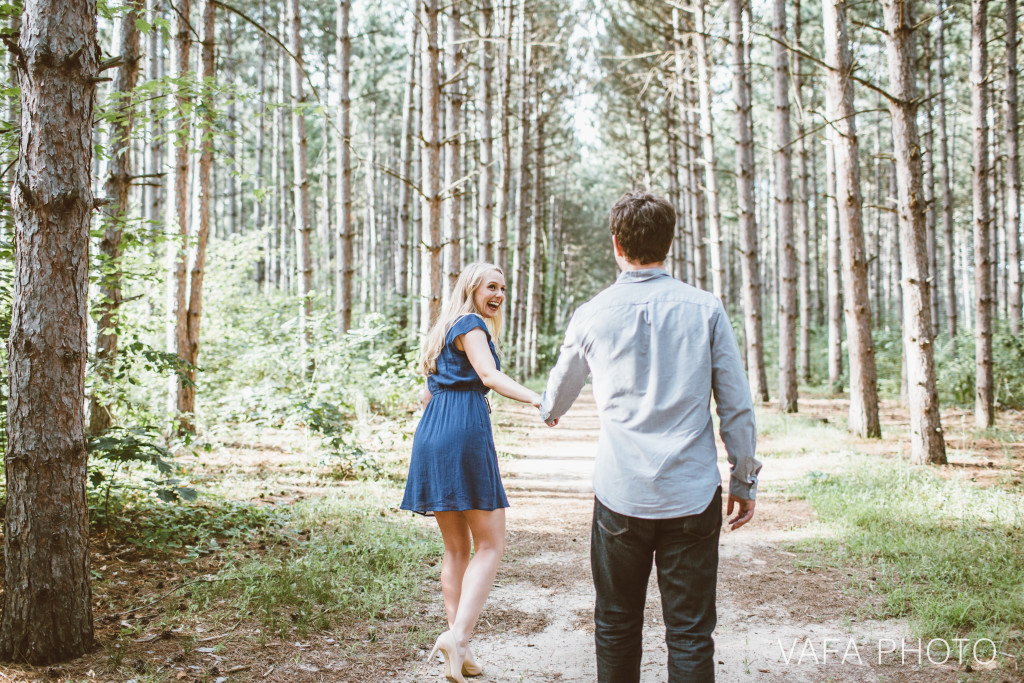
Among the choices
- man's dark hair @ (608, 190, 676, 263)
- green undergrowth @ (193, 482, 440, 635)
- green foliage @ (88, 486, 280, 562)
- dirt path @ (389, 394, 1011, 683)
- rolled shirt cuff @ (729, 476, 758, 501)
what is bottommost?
dirt path @ (389, 394, 1011, 683)

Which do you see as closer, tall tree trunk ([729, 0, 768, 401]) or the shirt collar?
the shirt collar

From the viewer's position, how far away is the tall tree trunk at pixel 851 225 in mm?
8773

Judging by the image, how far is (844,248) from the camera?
958 centimetres

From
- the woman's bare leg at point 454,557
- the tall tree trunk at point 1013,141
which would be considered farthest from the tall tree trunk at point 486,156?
the woman's bare leg at point 454,557

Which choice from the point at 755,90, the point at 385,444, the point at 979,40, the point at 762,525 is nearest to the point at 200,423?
the point at 385,444

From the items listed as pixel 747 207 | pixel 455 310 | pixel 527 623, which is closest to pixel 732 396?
pixel 455 310

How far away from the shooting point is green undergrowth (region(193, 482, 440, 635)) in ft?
13.4

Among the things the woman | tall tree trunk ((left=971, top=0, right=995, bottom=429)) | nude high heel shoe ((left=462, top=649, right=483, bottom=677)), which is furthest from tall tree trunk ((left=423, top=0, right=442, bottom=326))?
tall tree trunk ((left=971, top=0, right=995, bottom=429))

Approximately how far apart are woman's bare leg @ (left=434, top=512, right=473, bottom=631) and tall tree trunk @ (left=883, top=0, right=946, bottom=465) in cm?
608

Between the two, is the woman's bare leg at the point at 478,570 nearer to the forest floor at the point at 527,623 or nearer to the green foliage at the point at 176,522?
the forest floor at the point at 527,623

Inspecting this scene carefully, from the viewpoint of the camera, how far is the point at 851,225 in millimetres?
9133

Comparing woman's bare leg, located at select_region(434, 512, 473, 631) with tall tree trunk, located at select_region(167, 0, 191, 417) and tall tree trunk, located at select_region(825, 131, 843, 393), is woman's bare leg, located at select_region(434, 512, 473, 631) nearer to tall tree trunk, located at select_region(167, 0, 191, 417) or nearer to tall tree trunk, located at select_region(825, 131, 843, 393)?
tall tree trunk, located at select_region(167, 0, 191, 417)

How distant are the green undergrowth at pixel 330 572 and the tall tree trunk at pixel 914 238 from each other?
17.9ft

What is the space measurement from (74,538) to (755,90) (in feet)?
102
